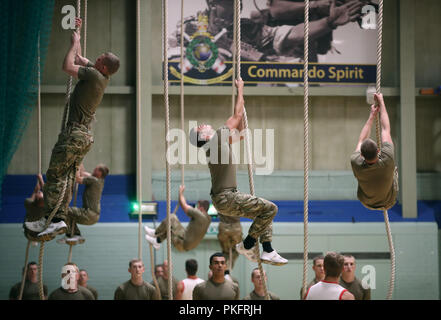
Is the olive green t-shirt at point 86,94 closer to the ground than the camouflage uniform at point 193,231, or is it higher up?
higher up

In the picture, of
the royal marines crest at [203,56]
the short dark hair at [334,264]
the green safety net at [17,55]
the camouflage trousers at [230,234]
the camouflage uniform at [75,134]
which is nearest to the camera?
the short dark hair at [334,264]

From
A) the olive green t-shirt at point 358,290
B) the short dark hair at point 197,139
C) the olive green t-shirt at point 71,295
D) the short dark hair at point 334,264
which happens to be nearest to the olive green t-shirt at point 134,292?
the olive green t-shirt at point 71,295

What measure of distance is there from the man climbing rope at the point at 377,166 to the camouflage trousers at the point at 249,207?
0.79 metres

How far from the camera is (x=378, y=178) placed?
4047mm

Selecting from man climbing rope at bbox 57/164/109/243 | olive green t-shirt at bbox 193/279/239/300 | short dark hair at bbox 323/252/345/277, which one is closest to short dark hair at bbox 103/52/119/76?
short dark hair at bbox 323/252/345/277

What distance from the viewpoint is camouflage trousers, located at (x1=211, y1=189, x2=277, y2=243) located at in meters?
3.93

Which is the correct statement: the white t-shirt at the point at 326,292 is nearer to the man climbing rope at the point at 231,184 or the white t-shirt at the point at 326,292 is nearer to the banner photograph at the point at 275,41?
the man climbing rope at the point at 231,184

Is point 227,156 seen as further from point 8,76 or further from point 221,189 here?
point 8,76

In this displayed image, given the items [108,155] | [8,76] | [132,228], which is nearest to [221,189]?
[8,76]

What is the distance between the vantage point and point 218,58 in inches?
424

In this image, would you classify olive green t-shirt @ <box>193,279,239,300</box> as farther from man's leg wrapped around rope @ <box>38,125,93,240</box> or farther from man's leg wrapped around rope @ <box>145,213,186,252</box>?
man's leg wrapped around rope @ <box>38,125,93,240</box>

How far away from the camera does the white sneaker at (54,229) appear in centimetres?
407

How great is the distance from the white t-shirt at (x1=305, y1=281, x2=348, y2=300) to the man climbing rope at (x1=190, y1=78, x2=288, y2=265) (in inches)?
12.5
